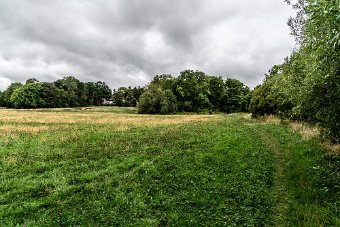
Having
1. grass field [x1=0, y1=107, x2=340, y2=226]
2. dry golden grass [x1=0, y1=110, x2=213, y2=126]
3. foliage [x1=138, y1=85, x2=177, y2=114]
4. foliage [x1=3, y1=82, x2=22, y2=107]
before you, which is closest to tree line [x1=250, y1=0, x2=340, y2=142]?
grass field [x1=0, y1=107, x2=340, y2=226]

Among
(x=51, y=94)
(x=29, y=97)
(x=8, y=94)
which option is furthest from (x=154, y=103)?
(x=8, y=94)

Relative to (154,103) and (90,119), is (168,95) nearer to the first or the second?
(154,103)

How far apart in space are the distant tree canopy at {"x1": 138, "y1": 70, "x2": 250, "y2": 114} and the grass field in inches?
2630

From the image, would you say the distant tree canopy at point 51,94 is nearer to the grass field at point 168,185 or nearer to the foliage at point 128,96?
the foliage at point 128,96

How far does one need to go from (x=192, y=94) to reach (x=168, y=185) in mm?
93780

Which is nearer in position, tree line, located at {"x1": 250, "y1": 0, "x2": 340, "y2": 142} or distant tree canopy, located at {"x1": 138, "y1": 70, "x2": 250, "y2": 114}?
tree line, located at {"x1": 250, "y1": 0, "x2": 340, "y2": 142}

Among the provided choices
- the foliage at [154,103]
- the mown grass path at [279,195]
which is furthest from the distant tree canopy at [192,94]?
the mown grass path at [279,195]

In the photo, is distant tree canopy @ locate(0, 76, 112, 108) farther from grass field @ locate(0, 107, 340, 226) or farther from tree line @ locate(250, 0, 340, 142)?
tree line @ locate(250, 0, 340, 142)

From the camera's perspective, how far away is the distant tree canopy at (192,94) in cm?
8656

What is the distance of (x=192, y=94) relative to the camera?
105 meters

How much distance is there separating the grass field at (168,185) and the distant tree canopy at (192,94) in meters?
66.8

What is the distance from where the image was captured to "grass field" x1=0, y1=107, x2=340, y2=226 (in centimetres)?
912

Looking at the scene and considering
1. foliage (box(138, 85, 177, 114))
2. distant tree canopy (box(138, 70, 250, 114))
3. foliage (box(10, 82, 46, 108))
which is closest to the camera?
foliage (box(138, 85, 177, 114))

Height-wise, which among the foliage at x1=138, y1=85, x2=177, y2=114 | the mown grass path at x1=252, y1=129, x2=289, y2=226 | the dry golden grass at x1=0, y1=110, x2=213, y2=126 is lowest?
the mown grass path at x1=252, y1=129, x2=289, y2=226
